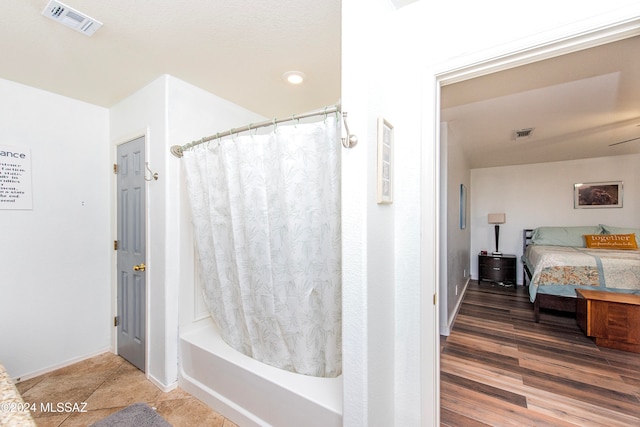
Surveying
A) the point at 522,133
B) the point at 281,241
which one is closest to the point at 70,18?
the point at 281,241

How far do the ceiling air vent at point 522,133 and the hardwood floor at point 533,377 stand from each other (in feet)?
7.63

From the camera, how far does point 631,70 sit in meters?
1.89

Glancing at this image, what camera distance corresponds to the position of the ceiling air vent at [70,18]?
1.35 meters

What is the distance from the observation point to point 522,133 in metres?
3.34

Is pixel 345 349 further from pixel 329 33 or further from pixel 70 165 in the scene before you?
pixel 70 165

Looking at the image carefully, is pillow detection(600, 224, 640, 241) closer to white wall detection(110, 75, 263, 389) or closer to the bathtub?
the bathtub

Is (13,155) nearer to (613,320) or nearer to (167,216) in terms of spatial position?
(167,216)

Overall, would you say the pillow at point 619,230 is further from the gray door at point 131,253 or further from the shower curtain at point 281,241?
the gray door at point 131,253

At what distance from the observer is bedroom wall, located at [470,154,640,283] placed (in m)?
4.47

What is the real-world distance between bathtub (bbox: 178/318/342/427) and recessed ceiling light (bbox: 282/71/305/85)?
2003mm

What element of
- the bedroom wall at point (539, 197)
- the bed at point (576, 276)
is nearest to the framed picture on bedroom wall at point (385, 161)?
the bed at point (576, 276)

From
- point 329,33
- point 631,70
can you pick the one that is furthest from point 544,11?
point 631,70

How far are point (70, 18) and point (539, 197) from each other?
21.7 feet

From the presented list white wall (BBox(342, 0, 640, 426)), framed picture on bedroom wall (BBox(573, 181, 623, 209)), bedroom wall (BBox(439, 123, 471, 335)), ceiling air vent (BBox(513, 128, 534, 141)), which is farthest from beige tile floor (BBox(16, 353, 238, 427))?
framed picture on bedroom wall (BBox(573, 181, 623, 209))
